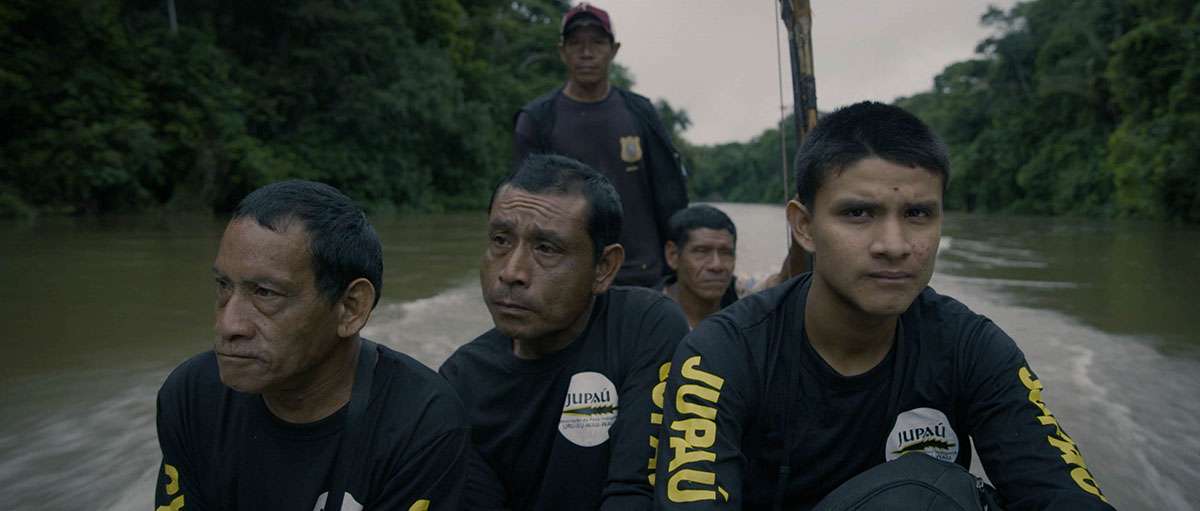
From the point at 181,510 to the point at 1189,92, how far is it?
21.4 m

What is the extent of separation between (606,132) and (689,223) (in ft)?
1.93

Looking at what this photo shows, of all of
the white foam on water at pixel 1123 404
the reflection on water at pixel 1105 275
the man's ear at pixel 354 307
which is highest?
the man's ear at pixel 354 307

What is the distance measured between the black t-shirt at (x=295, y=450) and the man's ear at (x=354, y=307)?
0.13 metres

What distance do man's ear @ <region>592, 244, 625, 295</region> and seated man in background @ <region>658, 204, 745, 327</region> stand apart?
1.60 metres

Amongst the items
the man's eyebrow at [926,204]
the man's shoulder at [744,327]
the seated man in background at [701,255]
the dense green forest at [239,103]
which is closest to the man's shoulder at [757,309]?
the man's shoulder at [744,327]

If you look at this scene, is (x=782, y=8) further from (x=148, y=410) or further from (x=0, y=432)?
(x=0, y=432)

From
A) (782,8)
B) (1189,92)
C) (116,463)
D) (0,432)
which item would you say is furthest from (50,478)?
(1189,92)

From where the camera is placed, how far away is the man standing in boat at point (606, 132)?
3.68 meters

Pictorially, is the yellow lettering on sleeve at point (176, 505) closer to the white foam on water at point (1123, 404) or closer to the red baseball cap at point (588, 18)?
the red baseball cap at point (588, 18)

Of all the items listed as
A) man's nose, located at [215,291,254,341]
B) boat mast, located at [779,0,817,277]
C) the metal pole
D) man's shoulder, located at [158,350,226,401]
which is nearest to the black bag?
man's nose, located at [215,291,254,341]

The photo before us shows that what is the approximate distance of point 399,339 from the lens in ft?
17.4

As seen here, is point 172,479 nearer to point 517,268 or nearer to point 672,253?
point 517,268

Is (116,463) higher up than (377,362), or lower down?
lower down

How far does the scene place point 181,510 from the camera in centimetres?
177
